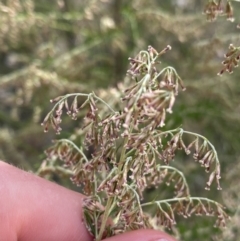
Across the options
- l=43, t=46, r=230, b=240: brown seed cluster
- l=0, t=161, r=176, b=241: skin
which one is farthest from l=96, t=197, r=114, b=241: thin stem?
l=0, t=161, r=176, b=241: skin

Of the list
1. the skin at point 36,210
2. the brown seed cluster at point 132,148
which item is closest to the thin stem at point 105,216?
the brown seed cluster at point 132,148

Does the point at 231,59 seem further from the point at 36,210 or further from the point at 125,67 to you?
the point at 125,67

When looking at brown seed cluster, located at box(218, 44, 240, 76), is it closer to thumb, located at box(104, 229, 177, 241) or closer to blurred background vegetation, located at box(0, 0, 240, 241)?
thumb, located at box(104, 229, 177, 241)

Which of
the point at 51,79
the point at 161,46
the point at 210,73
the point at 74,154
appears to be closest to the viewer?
the point at 74,154

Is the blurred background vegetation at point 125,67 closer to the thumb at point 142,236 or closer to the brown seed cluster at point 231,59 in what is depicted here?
the thumb at point 142,236

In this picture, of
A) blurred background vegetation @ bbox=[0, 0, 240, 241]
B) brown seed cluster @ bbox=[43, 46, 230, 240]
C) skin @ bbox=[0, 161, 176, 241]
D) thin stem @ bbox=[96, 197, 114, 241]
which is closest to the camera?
brown seed cluster @ bbox=[43, 46, 230, 240]

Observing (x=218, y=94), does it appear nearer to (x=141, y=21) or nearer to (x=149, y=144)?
(x=141, y=21)

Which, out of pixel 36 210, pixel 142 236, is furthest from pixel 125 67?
pixel 142 236

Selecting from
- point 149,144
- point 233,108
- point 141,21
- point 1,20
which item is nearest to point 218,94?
point 233,108
